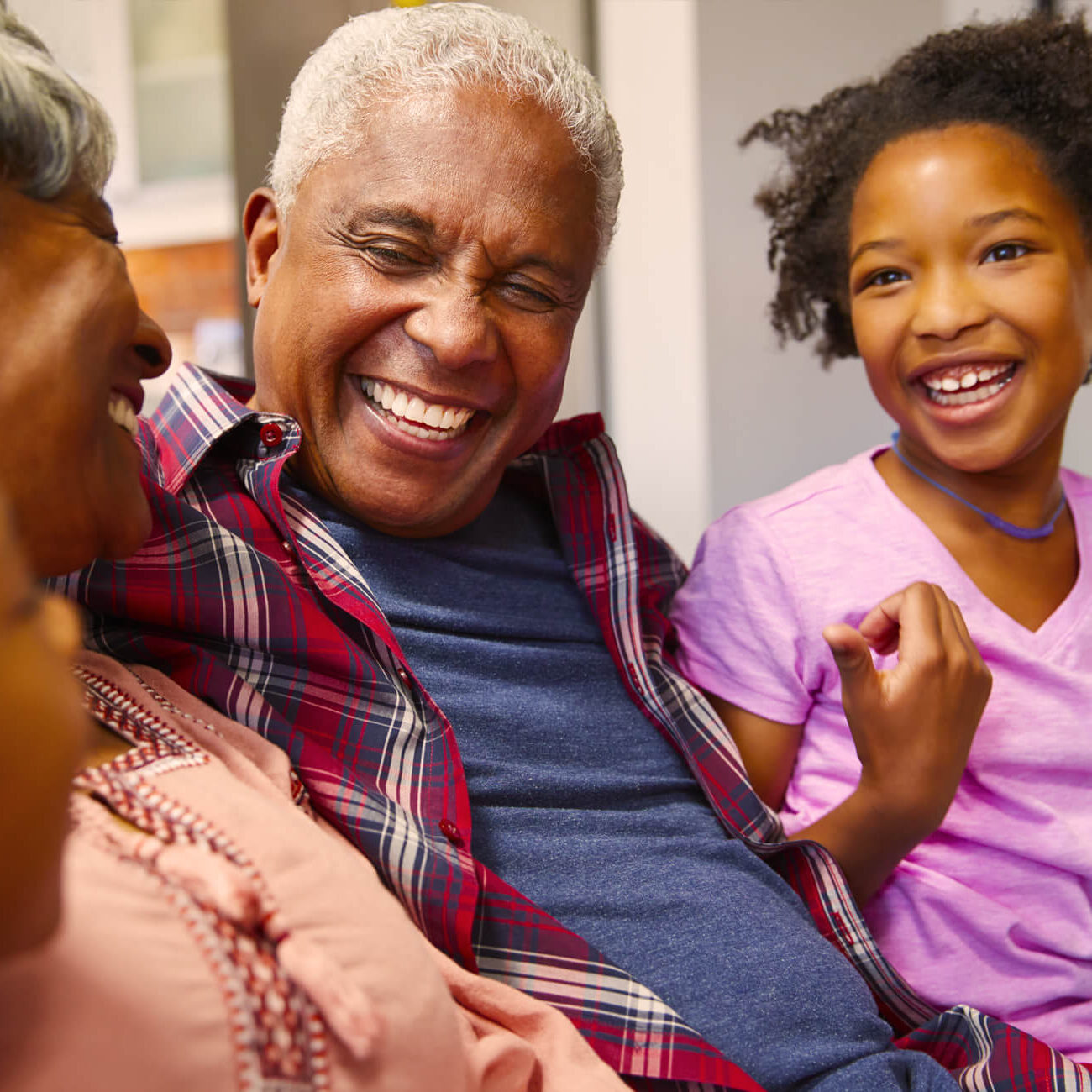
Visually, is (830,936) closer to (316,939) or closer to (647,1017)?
(647,1017)

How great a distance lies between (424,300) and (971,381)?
2.30 feet

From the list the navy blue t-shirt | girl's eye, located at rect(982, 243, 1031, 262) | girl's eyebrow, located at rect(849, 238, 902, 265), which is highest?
girl's eyebrow, located at rect(849, 238, 902, 265)

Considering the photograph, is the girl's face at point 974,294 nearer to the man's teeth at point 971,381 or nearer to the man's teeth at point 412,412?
the man's teeth at point 971,381

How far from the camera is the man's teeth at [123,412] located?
785 millimetres

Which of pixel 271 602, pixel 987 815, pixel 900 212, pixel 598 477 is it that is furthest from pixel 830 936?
pixel 900 212

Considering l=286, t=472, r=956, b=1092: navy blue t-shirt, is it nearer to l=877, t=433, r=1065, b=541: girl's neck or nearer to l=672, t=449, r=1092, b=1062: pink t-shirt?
l=672, t=449, r=1092, b=1062: pink t-shirt

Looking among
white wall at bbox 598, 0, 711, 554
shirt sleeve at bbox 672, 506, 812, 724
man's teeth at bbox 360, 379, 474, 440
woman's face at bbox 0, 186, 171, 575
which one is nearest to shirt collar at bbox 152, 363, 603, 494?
man's teeth at bbox 360, 379, 474, 440

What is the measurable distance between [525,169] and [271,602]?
0.54 m

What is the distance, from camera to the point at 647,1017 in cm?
98

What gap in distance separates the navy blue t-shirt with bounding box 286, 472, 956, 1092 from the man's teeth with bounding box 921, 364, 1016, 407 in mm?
537

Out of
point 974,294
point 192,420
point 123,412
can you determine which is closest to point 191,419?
point 192,420

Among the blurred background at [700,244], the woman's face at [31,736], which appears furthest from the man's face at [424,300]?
the blurred background at [700,244]

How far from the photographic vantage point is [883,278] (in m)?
1.45

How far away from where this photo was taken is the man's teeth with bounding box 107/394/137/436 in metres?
0.79
